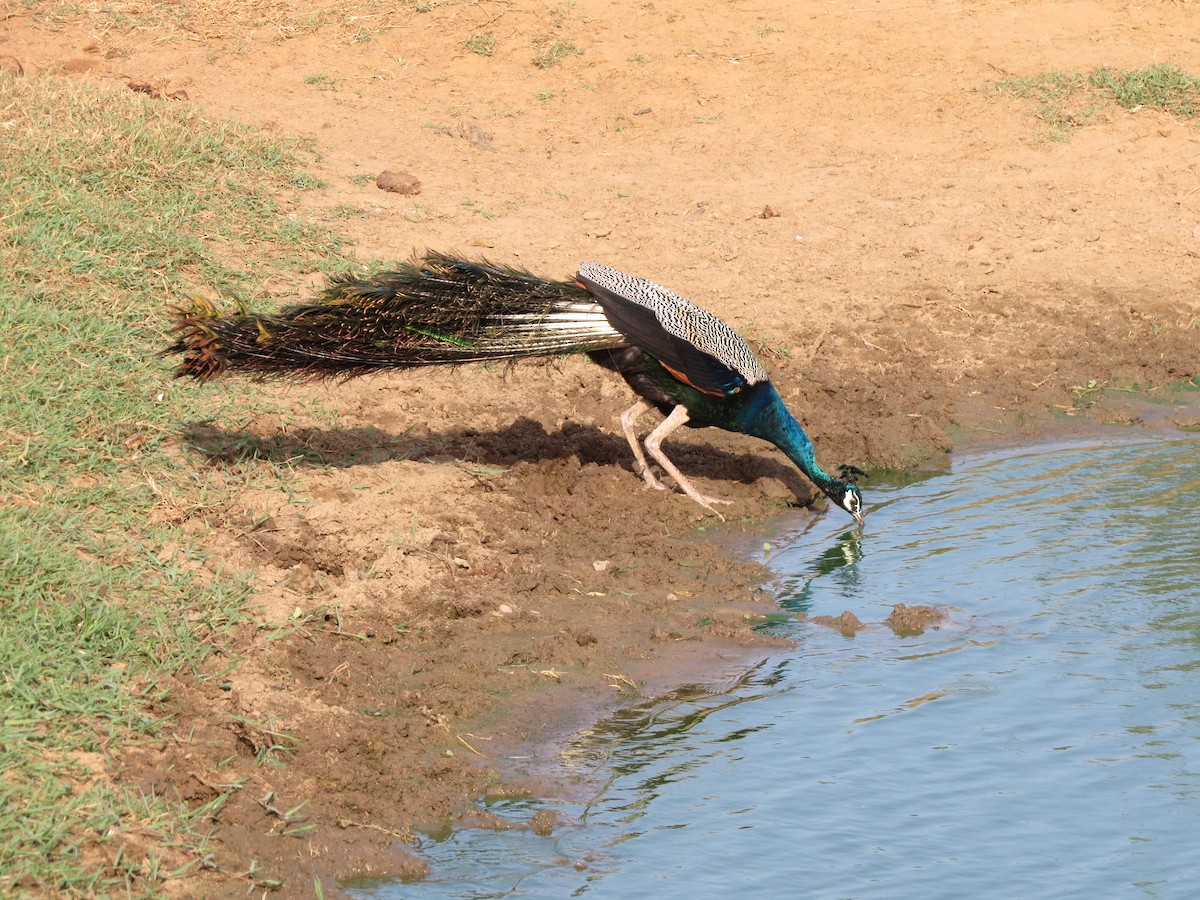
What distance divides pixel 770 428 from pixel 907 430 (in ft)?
4.32

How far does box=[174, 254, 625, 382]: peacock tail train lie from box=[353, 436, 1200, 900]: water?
1.83 m

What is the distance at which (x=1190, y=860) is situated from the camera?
4.53 metres

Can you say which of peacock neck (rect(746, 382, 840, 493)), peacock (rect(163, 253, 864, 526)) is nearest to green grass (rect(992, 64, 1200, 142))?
peacock neck (rect(746, 382, 840, 493))

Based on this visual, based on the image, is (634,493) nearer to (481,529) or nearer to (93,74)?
(481,529)

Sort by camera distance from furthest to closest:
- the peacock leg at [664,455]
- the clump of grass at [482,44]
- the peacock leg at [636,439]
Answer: the clump of grass at [482,44], the peacock leg at [636,439], the peacock leg at [664,455]

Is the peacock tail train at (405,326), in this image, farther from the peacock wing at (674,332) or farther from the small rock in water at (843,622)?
the small rock in water at (843,622)

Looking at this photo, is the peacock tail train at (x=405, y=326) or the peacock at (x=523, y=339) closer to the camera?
the peacock tail train at (x=405, y=326)

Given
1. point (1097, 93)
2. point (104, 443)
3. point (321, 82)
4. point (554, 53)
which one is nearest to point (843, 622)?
point (104, 443)

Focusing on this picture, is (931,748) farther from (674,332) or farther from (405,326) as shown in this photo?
(405,326)

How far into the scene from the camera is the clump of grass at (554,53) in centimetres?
1340

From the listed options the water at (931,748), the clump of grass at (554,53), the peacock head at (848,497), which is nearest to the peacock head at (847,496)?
the peacock head at (848,497)

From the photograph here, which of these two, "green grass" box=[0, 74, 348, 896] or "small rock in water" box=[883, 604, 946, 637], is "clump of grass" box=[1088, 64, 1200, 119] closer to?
"green grass" box=[0, 74, 348, 896]

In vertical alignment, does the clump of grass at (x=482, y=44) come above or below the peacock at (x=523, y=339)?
above

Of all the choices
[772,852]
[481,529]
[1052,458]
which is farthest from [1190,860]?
[1052,458]
